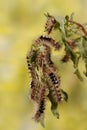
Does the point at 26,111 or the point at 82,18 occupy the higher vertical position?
the point at 82,18

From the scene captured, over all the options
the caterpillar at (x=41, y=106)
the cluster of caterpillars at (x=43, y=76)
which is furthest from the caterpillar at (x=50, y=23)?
the caterpillar at (x=41, y=106)

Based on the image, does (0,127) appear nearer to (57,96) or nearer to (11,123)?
(11,123)

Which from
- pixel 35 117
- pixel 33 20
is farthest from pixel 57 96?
pixel 33 20

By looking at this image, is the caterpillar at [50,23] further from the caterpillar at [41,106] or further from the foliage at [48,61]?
the caterpillar at [41,106]

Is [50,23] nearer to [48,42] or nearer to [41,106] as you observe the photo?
[48,42]

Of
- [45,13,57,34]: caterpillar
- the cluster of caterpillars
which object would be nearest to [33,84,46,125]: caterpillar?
the cluster of caterpillars

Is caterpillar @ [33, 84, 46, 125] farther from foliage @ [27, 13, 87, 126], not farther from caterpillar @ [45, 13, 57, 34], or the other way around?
caterpillar @ [45, 13, 57, 34]
